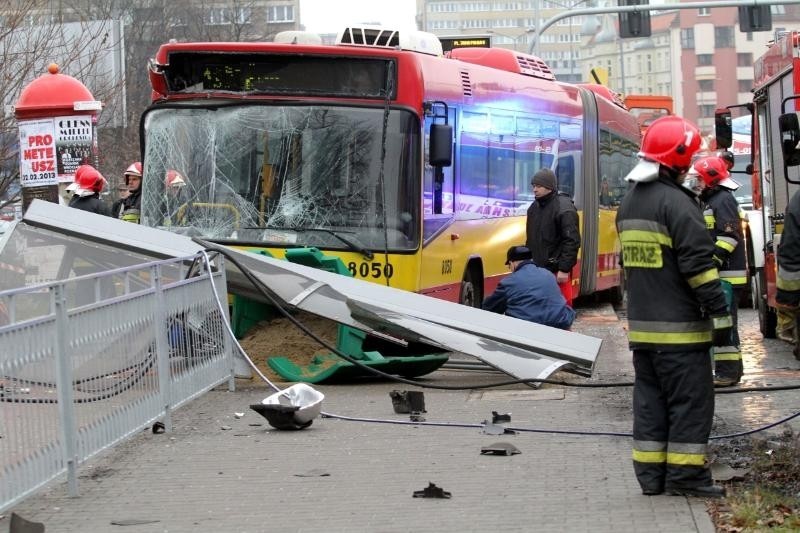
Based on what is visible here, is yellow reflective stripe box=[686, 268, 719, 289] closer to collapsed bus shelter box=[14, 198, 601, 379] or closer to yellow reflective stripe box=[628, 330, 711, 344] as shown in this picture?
yellow reflective stripe box=[628, 330, 711, 344]

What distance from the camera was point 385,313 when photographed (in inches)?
453

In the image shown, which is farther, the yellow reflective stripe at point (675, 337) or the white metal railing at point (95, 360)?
the yellow reflective stripe at point (675, 337)

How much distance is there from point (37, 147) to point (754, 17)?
20690 millimetres

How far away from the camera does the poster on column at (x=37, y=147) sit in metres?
15.0

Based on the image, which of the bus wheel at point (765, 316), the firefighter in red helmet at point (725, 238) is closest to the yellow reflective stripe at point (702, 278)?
the firefighter in red helmet at point (725, 238)

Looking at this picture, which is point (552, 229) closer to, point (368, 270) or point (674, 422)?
point (368, 270)

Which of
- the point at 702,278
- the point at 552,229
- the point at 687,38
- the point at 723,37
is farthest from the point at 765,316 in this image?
the point at 687,38

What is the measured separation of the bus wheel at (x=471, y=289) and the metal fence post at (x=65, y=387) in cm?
753

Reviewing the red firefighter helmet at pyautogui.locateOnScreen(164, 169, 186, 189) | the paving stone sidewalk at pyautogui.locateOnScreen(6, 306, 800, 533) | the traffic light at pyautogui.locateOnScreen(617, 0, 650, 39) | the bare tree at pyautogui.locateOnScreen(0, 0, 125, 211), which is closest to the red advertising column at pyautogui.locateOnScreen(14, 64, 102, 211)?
the red firefighter helmet at pyautogui.locateOnScreen(164, 169, 186, 189)

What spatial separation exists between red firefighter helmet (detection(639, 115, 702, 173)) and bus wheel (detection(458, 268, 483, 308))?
7.41m

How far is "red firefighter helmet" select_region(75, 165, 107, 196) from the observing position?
15047 millimetres

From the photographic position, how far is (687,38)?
15250 centimetres

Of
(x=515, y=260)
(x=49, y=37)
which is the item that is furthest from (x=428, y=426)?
(x=49, y=37)

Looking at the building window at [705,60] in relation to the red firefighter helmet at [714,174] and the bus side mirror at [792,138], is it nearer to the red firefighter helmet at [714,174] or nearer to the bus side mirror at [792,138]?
the bus side mirror at [792,138]
